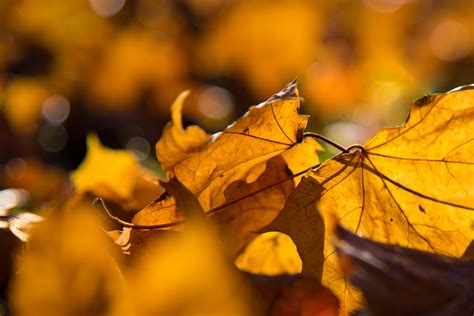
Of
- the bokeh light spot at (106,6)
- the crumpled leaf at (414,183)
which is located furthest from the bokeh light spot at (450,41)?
the crumpled leaf at (414,183)

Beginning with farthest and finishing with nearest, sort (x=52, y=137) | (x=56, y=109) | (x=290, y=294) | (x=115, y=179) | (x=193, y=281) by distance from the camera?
(x=56, y=109), (x=52, y=137), (x=115, y=179), (x=290, y=294), (x=193, y=281)

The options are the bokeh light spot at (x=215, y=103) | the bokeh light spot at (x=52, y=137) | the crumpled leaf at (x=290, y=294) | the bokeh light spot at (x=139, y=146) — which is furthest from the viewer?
the bokeh light spot at (x=215, y=103)

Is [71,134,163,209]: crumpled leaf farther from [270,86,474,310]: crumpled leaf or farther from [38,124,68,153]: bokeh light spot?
[38,124,68,153]: bokeh light spot

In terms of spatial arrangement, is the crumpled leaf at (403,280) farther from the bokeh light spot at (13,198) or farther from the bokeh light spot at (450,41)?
the bokeh light spot at (450,41)

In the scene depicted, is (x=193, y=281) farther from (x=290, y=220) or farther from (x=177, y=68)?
(x=177, y=68)

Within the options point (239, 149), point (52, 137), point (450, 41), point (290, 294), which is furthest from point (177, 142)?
point (450, 41)

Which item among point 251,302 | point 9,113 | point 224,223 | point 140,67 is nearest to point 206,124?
point 140,67
